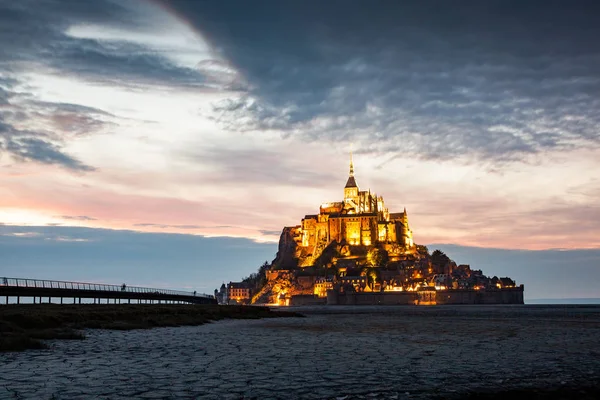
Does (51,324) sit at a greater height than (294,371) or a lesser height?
greater

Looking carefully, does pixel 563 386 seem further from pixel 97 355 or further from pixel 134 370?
pixel 97 355

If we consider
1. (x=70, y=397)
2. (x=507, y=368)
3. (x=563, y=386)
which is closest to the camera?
(x=70, y=397)

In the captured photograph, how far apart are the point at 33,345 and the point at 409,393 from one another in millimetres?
16652

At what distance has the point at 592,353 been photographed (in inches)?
1037

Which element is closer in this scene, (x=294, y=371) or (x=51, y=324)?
(x=294, y=371)

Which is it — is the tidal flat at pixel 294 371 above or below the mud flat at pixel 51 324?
below

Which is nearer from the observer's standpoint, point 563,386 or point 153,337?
point 563,386

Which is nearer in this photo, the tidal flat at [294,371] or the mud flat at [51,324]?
the tidal flat at [294,371]

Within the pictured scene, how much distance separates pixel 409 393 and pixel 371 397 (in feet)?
3.89

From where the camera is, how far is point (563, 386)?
648 inches

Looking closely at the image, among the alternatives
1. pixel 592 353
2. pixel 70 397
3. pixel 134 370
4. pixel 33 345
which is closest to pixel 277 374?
pixel 134 370

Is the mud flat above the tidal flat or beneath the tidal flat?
above

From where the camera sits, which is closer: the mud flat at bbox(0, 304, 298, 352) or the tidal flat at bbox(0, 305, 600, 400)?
the tidal flat at bbox(0, 305, 600, 400)

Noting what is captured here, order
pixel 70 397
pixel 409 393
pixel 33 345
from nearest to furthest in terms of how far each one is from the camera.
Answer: pixel 70 397
pixel 409 393
pixel 33 345
